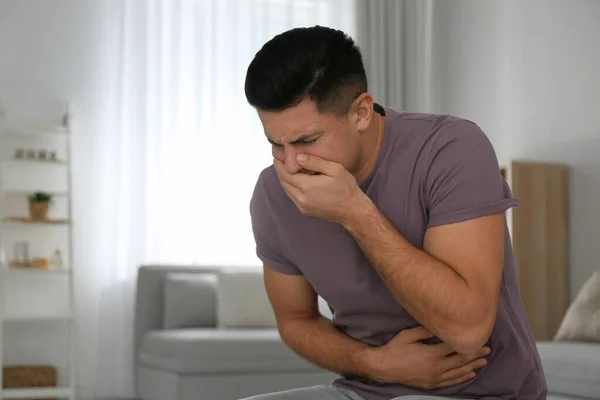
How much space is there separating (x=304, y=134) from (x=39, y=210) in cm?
412

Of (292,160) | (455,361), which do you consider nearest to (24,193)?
(292,160)

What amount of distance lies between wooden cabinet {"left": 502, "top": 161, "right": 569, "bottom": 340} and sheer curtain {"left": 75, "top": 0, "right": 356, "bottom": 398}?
6.07 ft

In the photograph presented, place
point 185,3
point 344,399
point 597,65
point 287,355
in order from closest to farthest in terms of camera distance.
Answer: point 344,399, point 287,355, point 597,65, point 185,3

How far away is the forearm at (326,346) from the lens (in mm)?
1572

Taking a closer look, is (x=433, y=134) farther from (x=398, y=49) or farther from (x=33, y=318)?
(x=398, y=49)

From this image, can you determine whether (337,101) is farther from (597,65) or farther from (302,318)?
(597,65)

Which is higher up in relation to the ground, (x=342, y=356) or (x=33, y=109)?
(x=33, y=109)

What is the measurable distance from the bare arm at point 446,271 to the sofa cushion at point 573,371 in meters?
2.02

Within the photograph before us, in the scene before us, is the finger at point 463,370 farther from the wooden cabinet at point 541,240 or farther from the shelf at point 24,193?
the shelf at point 24,193

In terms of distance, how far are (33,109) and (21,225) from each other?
74cm

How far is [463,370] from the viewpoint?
4.80 feet

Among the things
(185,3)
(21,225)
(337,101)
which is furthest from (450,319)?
(185,3)

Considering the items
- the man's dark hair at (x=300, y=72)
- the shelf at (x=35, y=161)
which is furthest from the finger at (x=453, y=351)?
the shelf at (x=35, y=161)

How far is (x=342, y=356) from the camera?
5.26ft
